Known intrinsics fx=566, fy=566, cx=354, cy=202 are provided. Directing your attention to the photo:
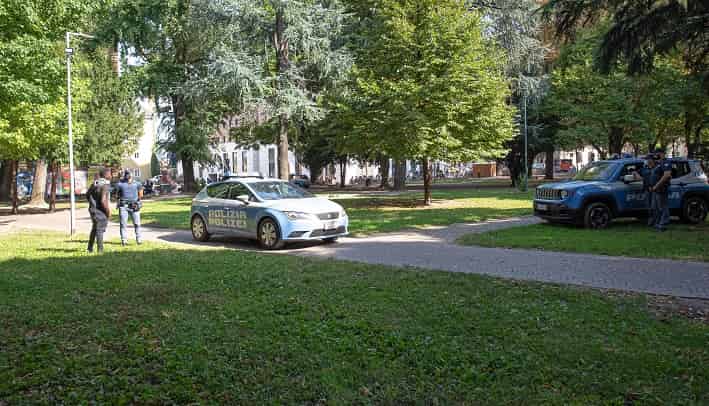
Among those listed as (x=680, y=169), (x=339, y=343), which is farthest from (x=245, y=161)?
(x=339, y=343)

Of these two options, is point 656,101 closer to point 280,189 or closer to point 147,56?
point 280,189

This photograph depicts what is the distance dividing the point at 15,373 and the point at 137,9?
36.9 meters

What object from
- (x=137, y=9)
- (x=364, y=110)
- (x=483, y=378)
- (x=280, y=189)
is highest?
(x=137, y=9)

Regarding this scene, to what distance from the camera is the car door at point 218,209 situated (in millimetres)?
14133

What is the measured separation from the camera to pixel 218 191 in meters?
14.6

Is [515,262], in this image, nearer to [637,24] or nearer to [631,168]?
[637,24]

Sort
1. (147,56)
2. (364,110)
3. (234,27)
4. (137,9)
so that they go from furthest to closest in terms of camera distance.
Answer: (147,56) < (137,9) < (234,27) < (364,110)

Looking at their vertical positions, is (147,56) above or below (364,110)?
above

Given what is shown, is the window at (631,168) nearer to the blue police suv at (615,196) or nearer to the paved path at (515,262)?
the blue police suv at (615,196)

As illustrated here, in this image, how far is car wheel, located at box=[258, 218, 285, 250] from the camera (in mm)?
12859

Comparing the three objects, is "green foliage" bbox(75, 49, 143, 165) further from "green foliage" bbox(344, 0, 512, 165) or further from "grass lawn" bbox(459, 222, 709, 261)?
"grass lawn" bbox(459, 222, 709, 261)

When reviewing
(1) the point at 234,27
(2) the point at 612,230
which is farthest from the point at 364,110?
(2) the point at 612,230

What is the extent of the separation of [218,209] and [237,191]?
0.72m

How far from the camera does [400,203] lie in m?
25.2
